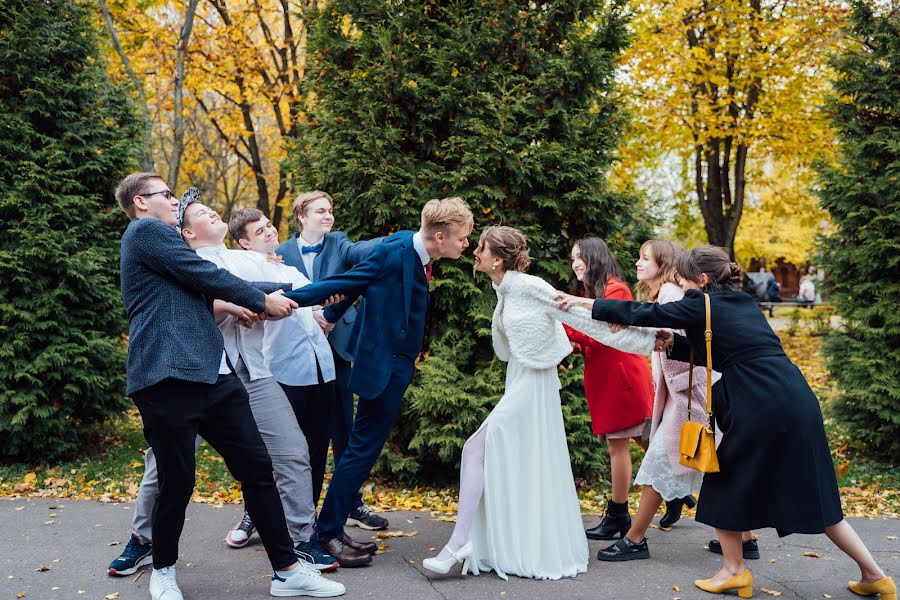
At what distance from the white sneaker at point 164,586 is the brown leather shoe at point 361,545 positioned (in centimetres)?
102

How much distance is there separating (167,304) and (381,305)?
1.27m

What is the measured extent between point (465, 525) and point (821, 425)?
6.65 feet

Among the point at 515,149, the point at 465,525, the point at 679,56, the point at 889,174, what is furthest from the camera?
the point at 679,56

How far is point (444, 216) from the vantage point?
15.5 feet

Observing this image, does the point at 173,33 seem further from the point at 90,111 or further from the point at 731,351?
the point at 731,351

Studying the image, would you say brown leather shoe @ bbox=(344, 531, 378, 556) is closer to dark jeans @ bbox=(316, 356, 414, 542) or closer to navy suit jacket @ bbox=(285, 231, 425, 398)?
dark jeans @ bbox=(316, 356, 414, 542)

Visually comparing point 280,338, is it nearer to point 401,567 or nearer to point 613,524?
point 401,567

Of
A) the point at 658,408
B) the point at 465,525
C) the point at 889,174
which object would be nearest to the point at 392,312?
the point at 465,525

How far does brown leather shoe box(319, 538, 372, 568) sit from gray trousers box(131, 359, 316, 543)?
14 cm

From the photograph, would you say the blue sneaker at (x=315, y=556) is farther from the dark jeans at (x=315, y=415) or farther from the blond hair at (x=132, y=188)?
the blond hair at (x=132, y=188)

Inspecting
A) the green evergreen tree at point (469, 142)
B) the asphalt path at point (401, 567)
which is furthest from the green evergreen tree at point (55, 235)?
the green evergreen tree at point (469, 142)

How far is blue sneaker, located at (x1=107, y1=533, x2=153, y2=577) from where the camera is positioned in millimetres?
4555

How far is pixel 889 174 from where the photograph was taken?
7.60 metres

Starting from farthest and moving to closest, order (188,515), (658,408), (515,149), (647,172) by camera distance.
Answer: (647,172) → (515,149) → (188,515) → (658,408)
